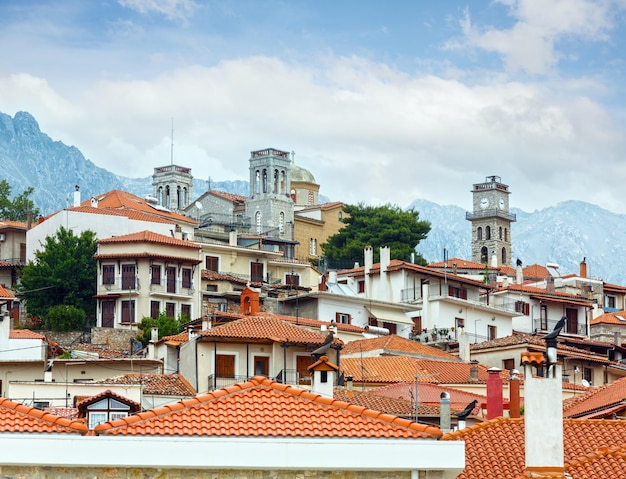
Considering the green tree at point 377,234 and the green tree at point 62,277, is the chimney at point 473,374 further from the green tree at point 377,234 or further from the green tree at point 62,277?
the green tree at point 377,234

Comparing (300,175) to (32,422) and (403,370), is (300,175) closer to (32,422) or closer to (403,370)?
(403,370)

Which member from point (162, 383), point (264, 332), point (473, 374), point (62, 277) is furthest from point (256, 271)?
point (162, 383)

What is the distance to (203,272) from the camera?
7962cm

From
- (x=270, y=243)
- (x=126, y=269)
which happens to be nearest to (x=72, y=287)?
(x=126, y=269)

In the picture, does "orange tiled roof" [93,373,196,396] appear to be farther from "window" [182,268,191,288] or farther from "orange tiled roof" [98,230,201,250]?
"window" [182,268,191,288]

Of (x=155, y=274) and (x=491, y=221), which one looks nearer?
(x=155, y=274)

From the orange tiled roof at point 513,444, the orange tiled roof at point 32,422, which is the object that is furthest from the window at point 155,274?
the orange tiled roof at point 32,422

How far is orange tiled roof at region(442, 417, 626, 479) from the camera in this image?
20141 millimetres

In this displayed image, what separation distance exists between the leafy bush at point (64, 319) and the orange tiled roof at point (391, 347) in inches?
635

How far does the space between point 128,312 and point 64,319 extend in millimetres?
3337

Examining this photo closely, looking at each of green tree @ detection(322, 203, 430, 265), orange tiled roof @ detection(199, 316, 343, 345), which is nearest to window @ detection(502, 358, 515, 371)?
orange tiled roof @ detection(199, 316, 343, 345)

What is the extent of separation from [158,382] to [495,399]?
15.9 meters

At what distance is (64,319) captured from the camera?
230 feet

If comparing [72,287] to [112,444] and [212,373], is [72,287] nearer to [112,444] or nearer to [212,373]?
[212,373]
